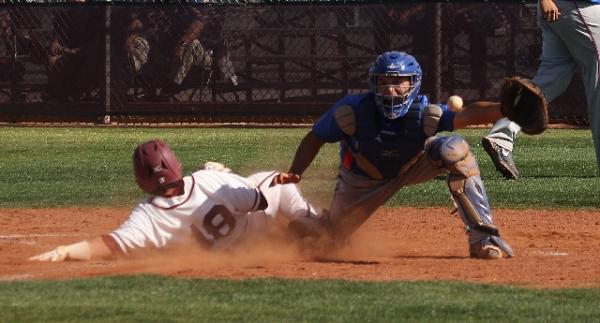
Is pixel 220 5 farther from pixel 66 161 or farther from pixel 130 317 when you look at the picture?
pixel 130 317

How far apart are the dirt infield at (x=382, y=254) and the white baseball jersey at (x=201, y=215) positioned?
0.35 ft

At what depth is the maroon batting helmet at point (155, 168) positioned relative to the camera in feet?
23.9

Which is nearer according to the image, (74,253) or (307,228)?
(74,253)

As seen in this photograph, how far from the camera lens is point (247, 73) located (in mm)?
18719

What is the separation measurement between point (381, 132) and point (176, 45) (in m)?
11.8

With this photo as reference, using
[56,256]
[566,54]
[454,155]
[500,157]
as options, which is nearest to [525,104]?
[454,155]

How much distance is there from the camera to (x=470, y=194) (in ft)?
24.3

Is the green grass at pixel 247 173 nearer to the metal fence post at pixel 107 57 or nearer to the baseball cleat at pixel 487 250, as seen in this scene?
the metal fence post at pixel 107 57

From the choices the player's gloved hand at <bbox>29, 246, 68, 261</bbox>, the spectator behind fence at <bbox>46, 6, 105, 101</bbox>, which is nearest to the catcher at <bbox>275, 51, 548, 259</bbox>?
the player's gloved hand at <bbox>29, 246, 68, 261</bbox>

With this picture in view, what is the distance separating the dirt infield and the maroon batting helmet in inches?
17.1

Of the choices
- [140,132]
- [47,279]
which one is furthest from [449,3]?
[47,279]

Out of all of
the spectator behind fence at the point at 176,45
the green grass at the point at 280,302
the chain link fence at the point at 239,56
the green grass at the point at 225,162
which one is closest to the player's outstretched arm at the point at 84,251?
the green grass at the point at 280,302

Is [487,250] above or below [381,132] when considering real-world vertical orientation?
below

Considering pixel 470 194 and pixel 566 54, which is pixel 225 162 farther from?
pixel 470 194
